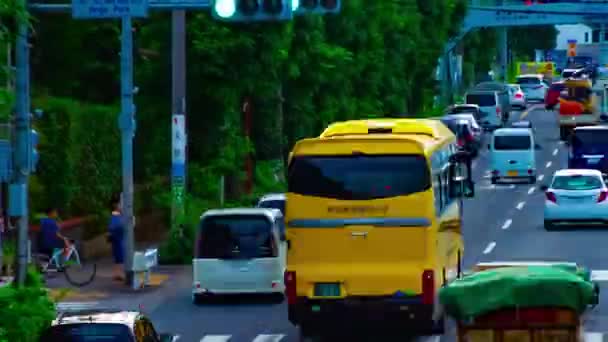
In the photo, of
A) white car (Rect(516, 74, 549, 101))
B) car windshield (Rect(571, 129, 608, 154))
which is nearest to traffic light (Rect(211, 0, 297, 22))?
car windshield (Rect(571, 129, 608, 154))

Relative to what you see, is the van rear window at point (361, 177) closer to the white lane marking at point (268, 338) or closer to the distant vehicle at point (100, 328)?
the white lane marking at point (268, 338)

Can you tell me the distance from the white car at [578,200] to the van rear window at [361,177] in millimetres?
21574

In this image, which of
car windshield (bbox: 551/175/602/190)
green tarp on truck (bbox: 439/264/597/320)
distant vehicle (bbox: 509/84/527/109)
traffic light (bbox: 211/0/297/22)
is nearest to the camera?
green tarp on truck (bbox: 439/264/597/320)

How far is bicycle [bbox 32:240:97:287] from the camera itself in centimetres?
3672

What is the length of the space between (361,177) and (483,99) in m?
65.4

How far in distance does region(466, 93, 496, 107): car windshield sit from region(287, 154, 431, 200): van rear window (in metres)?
64.7

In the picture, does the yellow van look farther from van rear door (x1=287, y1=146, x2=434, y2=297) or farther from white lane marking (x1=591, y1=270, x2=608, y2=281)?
white lane marking (x1=591, y1=270, x2=608, y2=281)

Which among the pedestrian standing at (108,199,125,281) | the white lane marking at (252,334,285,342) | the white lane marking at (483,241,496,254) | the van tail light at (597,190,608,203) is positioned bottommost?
the white lane marking at (252,334,285,342)

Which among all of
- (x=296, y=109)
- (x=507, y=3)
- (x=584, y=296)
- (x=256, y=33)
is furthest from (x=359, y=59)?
(x=507, y=3)

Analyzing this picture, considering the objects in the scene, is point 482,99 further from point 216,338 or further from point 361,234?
point 361,234

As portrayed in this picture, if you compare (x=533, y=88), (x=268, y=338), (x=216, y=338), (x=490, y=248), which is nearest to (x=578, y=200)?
(x=490, y=248)

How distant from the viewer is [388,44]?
76.4m

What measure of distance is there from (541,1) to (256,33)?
106426mm

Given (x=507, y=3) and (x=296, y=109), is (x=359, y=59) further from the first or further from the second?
(x=507, y=3)
